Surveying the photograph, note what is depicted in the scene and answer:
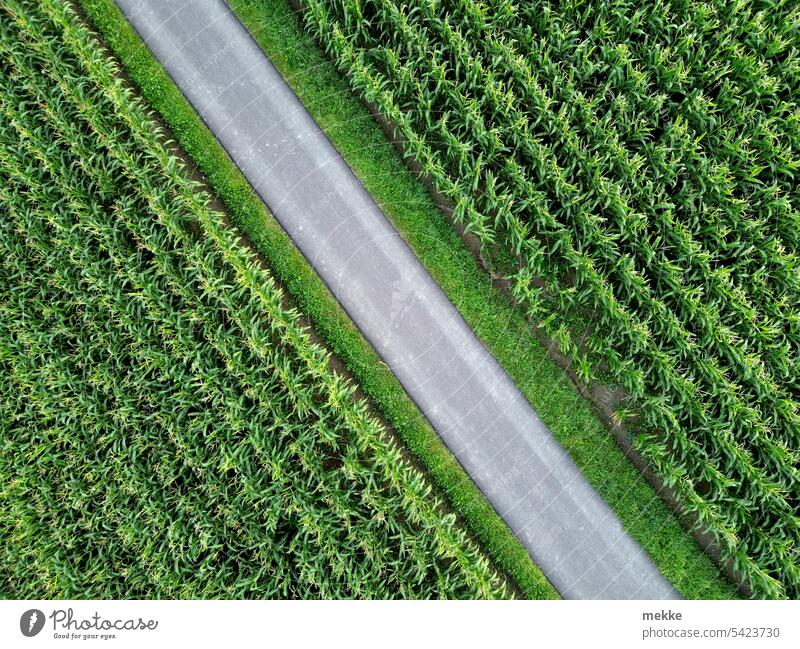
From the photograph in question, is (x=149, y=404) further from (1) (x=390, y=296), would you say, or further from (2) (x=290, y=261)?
(1) (x=390, y=296)

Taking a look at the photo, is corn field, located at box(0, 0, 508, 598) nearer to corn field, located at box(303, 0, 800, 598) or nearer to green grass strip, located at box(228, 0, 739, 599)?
green grass strip, located at box(228, 0, 739, 599)

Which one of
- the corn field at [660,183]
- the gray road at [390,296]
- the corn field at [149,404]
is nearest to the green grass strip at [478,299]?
the gray road at [390,296]

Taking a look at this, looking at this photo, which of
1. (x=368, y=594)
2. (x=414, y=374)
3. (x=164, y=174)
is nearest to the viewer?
(x=368, y=594)

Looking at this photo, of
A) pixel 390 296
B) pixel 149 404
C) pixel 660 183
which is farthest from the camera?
pixel 390 296

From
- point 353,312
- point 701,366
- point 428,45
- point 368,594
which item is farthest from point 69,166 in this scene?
point 701,366

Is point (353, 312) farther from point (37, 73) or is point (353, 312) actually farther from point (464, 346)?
point (37, 73)

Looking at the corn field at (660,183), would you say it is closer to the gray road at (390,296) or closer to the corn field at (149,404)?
the gray road at (390,296)

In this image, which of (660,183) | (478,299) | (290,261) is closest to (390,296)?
(478,299)

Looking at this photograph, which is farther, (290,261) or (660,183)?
(290,261)
